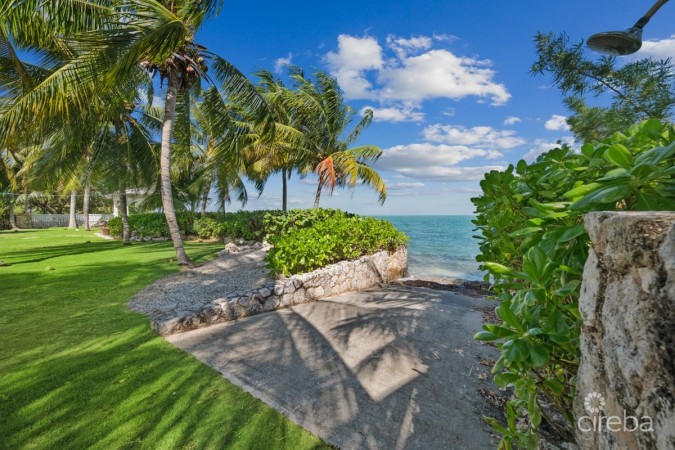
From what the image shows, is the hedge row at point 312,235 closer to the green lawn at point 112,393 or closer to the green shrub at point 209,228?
the green shrub at point 209,228

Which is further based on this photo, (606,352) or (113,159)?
(113,159)

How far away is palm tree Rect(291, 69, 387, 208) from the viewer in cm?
1540

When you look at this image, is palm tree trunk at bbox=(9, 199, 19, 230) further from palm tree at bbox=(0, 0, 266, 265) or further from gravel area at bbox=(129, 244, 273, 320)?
gravel area at bbox=(129, 244, 273, 320)

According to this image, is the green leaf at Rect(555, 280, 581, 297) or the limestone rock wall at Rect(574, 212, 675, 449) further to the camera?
the green leaf at Rect(555, 280, 581, 297)

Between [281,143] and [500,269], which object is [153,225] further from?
[500,269]

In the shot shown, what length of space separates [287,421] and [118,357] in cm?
246

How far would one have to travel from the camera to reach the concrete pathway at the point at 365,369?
2.57m

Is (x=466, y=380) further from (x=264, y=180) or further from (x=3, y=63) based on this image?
(x=264, y=180)

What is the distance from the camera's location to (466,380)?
3.39 metres

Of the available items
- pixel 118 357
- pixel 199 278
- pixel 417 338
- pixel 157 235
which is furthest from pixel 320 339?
pixel 157 235

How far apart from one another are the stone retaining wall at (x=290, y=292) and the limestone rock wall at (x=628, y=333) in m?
4.85

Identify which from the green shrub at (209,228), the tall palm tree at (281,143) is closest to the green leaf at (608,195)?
the tall palm tree at (281,143)

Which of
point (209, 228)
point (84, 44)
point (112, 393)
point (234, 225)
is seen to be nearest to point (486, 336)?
point (112, 393)

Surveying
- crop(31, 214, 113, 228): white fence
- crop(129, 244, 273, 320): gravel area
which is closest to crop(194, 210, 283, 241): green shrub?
crop(129, 244, 273, 320): gravel area
